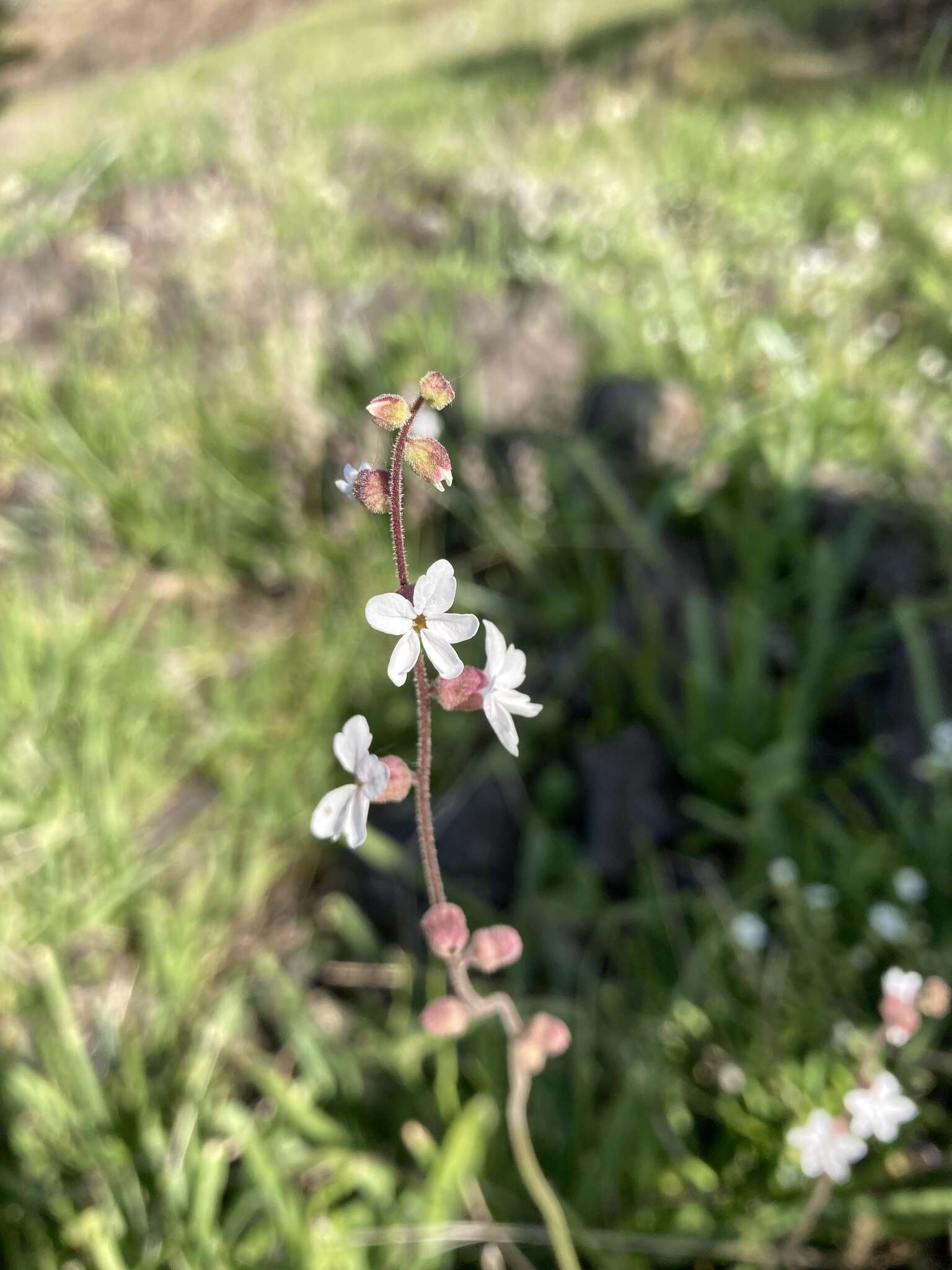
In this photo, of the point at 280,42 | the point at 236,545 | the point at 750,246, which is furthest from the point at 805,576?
the point at 280,42

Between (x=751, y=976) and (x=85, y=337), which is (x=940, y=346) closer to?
(x=751, y=976)

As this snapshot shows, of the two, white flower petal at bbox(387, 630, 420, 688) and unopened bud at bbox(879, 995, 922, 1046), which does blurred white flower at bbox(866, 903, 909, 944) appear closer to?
unopened bud at bbox(879, 995, 922, 1046)

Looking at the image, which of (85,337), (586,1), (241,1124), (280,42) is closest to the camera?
(241,1124)

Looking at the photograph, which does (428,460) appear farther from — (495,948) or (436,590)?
(495,948)

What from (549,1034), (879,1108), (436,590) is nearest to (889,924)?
(879,1108)

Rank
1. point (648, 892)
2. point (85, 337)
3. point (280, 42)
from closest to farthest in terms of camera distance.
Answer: point (648, 892)
point (85, 337)
point (280, 42)

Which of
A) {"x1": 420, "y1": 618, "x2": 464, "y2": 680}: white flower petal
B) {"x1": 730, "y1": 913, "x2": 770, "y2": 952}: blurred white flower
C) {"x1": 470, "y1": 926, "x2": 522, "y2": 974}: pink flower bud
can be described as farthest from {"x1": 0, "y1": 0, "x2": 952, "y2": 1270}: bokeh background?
{"x1": 420, "y1": 618, "x2": 464, "y2": 680}: white flower petal

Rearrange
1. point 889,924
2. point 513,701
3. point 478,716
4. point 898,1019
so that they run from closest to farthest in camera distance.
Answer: point 513,701, point 898,1019, point 889,924, point 478,716
